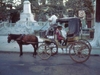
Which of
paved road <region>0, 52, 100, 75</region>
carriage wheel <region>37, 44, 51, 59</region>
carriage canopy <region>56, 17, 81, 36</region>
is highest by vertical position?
carriage canopy <region>56, 17, 81, 36</region>

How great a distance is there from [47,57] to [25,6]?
75.8ft

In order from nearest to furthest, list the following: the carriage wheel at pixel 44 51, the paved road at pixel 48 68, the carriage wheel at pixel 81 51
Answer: the paved road at pixel 48 68 → the carriage wheel at pixel 81 51 → the carriage wheel at pixel 44 51

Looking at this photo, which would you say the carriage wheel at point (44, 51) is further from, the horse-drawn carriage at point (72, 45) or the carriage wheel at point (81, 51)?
the carriage wheel at point (81, 51)

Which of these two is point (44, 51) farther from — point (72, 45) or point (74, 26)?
point (74, 26)


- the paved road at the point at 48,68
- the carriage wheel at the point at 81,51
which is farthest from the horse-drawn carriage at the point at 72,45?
the paved road at the point at 48,68

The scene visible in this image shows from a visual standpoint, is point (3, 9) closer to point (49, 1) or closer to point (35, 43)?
point (49, 1)

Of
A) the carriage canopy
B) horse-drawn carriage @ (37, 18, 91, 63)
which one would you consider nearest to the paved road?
horse-drawn carriage @ (37, 18, 91, 63)

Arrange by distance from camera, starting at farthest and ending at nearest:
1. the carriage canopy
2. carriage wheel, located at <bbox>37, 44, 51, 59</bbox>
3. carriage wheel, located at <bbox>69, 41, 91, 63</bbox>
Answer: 1. carriage wheel, located at <bbox>37, 44, 51, 59</bbox>
2. the carriage canopy
3. carriage wheel, located at <bbox>69, 41, 91, 63</bbox>

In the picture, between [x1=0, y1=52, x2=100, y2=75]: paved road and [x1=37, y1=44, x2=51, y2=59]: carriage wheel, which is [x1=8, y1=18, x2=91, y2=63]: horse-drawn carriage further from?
[x1=0, y1=52, x2=100, y2=75]: paved road

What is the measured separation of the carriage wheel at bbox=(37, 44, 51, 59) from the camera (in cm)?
996

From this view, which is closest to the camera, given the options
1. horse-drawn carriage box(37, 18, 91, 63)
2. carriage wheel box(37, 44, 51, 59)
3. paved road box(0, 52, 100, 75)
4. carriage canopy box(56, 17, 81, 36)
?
paved road box(0, 52, 100, 75)

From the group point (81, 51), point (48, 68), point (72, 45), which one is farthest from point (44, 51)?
point (48, 68)

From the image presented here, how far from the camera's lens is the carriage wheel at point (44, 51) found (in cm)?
996

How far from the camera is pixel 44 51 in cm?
998
